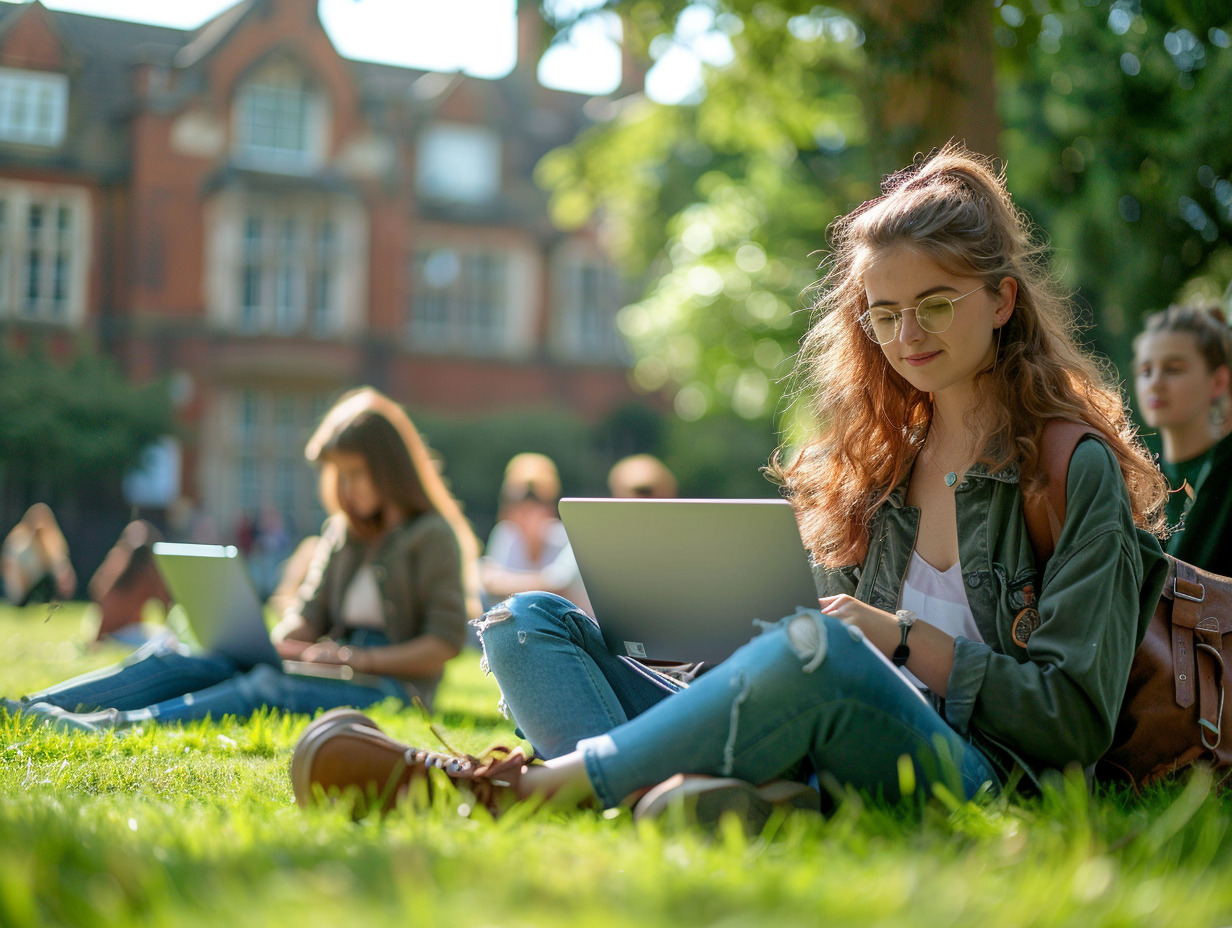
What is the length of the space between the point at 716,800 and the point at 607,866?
0.43 m

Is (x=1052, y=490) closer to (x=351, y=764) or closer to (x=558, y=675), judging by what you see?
(x=558, y=675)

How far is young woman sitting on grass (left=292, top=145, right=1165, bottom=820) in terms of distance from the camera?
228cm

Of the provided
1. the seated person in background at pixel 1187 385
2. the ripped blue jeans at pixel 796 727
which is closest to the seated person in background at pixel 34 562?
the seated person in background at pixel 1187 385

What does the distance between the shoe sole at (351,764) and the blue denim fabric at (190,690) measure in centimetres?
181

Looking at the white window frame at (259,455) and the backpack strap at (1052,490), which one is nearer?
the backpack strap at (1052,490)

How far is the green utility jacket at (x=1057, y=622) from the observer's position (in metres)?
2.37

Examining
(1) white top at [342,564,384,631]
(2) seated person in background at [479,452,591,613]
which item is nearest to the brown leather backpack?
(1) white top at [342,564,384,631]

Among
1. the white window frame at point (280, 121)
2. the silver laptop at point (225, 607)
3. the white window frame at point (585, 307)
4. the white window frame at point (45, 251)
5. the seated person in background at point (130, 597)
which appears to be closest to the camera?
the silver laptop at point (225, 607)

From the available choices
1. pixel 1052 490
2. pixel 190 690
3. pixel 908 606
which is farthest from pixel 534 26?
pixel 1052 490

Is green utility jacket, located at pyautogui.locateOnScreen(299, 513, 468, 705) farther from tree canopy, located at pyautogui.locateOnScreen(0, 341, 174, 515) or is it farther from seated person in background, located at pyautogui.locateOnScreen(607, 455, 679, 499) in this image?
tree canopy, located at pyautogui.locateOnScreen(0, 341, 174, 515)

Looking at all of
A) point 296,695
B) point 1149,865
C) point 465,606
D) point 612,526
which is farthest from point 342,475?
point 1149,865

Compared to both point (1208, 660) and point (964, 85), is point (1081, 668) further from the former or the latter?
point (964, 85)

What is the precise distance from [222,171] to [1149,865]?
2471 centimetres

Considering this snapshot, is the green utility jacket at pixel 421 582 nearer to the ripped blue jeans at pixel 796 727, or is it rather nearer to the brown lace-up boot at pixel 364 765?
the brown lace-up boot at pixel 364 765
